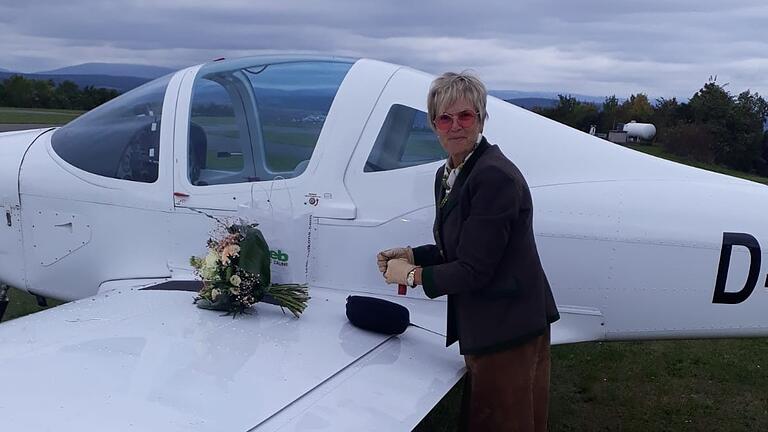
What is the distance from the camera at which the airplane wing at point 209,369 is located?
230cm

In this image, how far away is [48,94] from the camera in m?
35.0

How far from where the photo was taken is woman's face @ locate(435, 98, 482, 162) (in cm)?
240

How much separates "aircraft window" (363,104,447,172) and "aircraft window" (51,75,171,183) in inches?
51.9

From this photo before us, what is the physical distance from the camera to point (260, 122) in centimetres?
380

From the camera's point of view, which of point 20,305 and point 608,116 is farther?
point 608,116

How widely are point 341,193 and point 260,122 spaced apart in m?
0.71

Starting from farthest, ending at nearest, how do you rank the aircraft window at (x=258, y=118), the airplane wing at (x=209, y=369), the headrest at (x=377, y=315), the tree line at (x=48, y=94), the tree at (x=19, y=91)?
the tree at (x=19, y=91)
the tree line at (x=48, y=94)
the aircraft window at (x=258, y=118)
the headrest at (x=377, y=315)
the airplane wing at (x=209, y=369)

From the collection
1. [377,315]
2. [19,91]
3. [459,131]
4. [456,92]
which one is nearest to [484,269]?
[459,131]

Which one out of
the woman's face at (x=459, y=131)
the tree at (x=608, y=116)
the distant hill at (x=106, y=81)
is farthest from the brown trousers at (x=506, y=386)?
the tree at (x=608, y=116)

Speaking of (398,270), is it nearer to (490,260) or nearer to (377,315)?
(490,260)

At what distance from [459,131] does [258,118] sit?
1712mm

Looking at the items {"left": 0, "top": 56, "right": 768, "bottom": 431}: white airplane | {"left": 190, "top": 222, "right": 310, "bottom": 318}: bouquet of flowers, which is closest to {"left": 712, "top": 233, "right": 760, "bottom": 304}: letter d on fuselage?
{"left": 0, "top": 56, "right": 768, "bottom": 431}: white airplane

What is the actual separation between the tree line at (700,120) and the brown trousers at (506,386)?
19023mm

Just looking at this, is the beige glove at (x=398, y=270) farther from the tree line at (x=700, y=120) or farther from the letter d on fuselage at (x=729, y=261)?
the tree line at (x=700, y=120)
